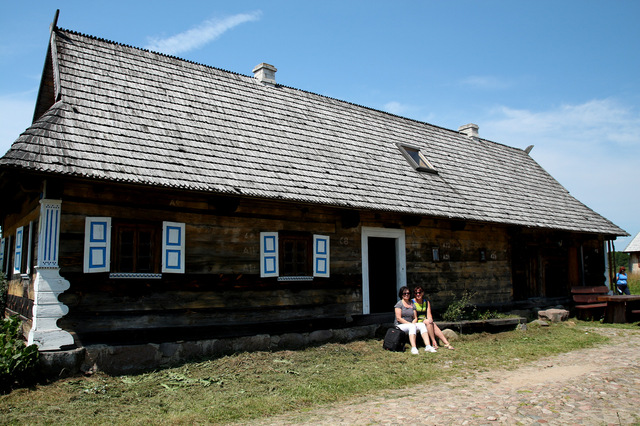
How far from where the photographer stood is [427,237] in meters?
11.3

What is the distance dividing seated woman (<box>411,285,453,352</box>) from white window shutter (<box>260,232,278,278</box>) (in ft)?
8.35

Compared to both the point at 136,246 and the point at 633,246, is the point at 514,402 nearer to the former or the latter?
the point at 136,246

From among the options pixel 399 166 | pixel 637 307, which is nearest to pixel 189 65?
pixel 399 166

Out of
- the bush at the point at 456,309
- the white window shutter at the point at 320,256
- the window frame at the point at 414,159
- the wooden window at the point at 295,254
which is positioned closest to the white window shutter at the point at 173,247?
the wooden window at the point at 295,254

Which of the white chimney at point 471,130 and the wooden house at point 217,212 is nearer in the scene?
the wooden house at point 217,212

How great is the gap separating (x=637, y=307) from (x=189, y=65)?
12.7 metres

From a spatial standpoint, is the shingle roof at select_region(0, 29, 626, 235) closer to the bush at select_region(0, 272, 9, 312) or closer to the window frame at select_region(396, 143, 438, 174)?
the window frame at select_region(396, 143, 438, 174)

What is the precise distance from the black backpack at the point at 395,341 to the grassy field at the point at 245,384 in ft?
0.54

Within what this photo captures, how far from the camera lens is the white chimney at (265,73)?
12.3 meters

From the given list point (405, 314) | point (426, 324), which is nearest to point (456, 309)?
point (426, 324)

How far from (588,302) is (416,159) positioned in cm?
604

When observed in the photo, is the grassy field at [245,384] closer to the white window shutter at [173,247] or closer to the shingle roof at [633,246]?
the white window shutter at [173,247]

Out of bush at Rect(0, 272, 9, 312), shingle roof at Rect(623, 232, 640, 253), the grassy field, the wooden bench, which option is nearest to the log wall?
bush at Rect(0, 272, 9, 312)

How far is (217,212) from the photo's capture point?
816cm
